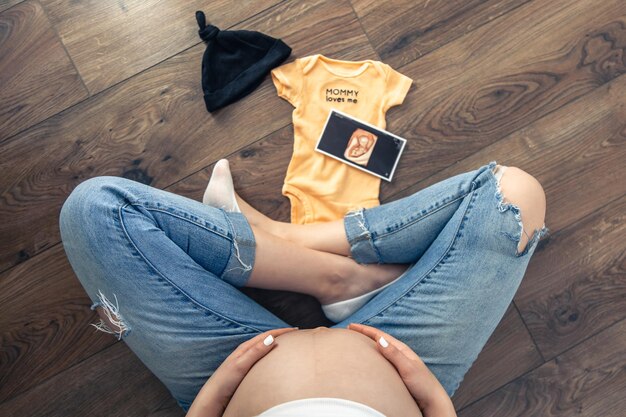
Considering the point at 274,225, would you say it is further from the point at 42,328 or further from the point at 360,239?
the point at 42,328

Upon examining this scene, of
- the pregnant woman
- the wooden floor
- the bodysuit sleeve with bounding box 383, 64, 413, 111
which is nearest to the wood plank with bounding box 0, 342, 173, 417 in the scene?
the wooden floor

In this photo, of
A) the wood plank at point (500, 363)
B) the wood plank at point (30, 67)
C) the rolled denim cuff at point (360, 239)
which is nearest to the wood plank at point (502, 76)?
the rolled denim cuff at point (360, 239)

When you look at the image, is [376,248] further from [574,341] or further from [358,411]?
[574,341]

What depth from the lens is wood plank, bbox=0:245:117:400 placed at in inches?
50.7

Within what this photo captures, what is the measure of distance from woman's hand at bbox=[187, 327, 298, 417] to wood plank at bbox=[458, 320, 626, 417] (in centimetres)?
70

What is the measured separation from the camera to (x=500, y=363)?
1276 millimetres

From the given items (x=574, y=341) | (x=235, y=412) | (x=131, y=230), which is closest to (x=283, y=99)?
(x=131, y=230)

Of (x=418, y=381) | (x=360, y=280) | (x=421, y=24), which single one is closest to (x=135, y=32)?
(x=421, y=24)

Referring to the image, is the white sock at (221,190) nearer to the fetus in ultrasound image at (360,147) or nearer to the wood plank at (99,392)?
the fetus in ultrasound image at (360,147)

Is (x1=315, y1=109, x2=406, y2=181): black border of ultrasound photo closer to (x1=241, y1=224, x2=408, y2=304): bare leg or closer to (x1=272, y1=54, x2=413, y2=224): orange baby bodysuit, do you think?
(x1=272, y1=54, x2=413, y2=224): orange baby bodysuit

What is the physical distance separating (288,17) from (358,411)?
1.08 meters

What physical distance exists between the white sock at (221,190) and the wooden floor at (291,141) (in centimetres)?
8

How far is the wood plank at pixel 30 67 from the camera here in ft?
4.43

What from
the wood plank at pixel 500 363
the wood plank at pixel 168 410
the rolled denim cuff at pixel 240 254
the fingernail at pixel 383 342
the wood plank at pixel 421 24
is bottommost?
the wood plank at pixel 500 363
